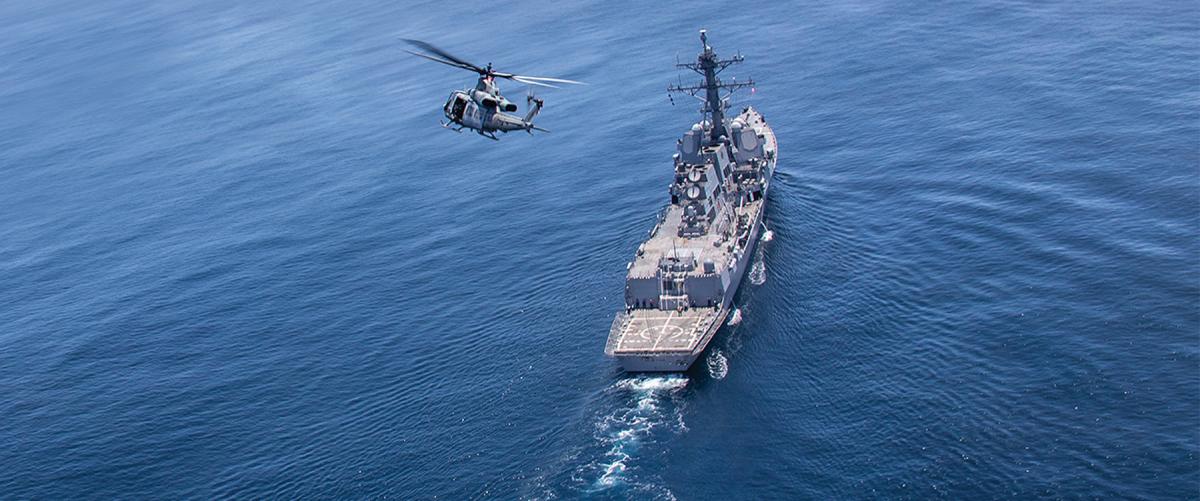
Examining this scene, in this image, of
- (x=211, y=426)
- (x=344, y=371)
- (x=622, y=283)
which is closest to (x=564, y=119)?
(x=622, y=283)

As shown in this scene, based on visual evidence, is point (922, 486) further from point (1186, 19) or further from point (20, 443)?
point (1186, 19)

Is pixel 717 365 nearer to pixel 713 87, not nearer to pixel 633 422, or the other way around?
pixel 633 422

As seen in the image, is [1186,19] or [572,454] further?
[1186,19]

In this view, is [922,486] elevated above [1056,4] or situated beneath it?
situated beneath

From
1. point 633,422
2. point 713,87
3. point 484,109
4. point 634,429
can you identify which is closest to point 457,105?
point 484,109

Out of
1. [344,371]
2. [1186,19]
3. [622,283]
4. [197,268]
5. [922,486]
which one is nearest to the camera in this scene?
[922,486]

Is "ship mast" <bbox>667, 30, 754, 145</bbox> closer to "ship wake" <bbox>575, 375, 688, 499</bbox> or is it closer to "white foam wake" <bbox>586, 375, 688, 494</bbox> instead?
"white foam wake" <bbox>586, 375, 688, 494</bbox>

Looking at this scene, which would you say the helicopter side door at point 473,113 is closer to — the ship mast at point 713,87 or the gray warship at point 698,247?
the gray warship at point 698,247
